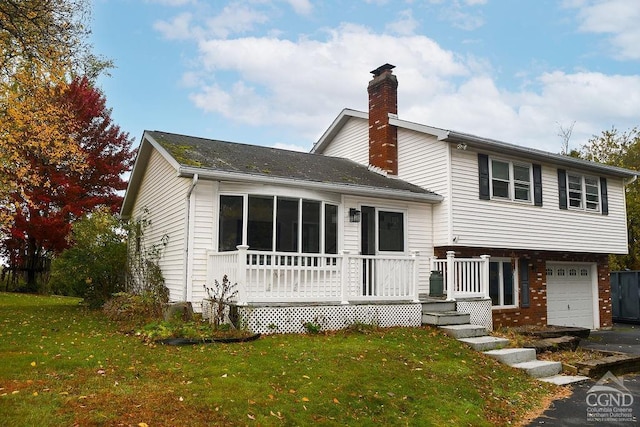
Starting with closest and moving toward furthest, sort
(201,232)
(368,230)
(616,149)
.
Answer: (201,232) → (368,230) → (616,149)

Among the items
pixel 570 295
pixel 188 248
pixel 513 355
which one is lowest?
pixel 513 355

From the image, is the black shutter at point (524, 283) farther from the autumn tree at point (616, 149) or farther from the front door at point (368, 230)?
the autumn tree at point (616, 149)

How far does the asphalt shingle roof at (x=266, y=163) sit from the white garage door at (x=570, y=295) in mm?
6834

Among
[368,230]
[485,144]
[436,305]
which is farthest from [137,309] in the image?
[485,144]

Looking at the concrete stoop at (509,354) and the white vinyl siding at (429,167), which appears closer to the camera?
the concrete stoop at (509,354)

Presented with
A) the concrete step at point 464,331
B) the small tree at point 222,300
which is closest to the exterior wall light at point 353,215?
the concrete step at point 464,331

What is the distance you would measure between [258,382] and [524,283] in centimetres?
1189

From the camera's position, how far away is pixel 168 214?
13.0 m

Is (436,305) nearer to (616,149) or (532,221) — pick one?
(532,221)

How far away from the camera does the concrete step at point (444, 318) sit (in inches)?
443

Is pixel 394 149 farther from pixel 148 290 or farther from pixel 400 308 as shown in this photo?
pixel 148 290

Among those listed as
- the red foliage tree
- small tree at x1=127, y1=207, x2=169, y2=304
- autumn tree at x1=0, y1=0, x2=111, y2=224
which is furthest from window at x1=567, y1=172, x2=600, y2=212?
the red foliage tree

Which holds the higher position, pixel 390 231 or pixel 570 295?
pixel 390 231

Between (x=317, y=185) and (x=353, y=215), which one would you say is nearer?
(x=317, y=185)
